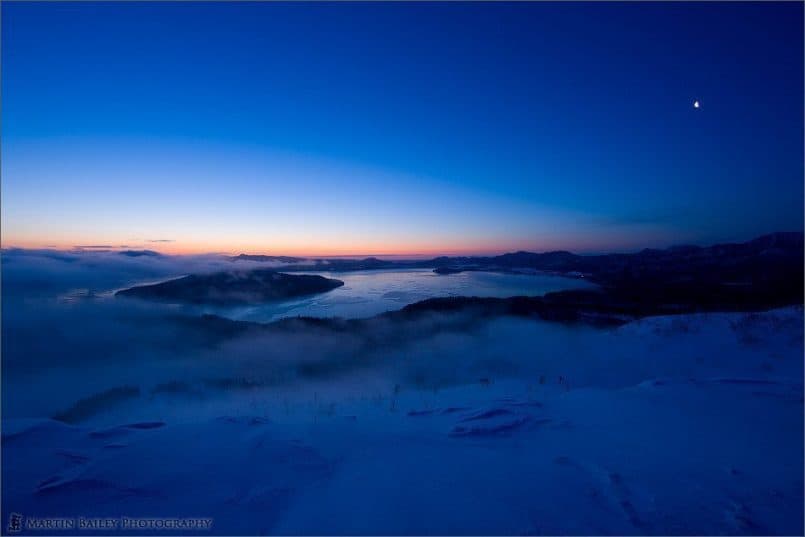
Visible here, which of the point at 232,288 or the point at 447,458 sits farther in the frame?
the point at 232,288

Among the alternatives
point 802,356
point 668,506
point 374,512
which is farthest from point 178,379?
point 802,356

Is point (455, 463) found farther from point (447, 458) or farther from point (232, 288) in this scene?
point (232, 288)

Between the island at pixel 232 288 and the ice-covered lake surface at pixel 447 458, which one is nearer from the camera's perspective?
the ice-covered lake surface at pixel 447 458

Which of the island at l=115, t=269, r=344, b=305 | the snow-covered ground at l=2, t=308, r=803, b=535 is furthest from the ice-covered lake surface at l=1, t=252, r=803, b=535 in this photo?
the island at l=115, t=269, r=344, b=305

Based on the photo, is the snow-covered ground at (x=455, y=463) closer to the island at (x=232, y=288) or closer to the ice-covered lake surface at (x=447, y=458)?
the ice-covered lake surface at (x=447, y=458)

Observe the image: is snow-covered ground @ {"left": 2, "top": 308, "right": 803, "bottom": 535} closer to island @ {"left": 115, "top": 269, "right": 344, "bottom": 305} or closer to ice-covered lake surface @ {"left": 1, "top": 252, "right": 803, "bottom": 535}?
ice-covered lake surface @ {"left": 1, "top": 252, "right": 803, "bottom": 535}

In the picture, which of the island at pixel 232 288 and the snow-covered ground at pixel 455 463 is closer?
the snow-covered ground at pixel 455 463

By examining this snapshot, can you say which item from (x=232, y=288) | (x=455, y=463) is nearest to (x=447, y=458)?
(x=455, y=463)

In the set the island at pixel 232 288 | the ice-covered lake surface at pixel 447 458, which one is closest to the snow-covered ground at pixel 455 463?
the ice-covered lake surface at pixel 447 458

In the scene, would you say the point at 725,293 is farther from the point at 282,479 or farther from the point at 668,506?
the point at 282,479

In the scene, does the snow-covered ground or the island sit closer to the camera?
the snow-covered ground

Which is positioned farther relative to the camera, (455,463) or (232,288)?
(232,288)
